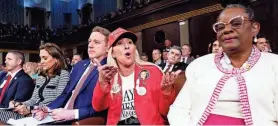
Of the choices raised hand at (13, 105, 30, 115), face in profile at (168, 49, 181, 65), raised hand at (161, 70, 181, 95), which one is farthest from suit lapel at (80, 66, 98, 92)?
face in profile at (168, 49, 181, 65)

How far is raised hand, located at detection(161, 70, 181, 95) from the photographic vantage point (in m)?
2.04

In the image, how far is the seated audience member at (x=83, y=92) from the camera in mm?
2611

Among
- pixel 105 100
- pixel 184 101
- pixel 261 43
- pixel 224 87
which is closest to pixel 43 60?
pixel 105 100

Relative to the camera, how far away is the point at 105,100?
2.39 metres

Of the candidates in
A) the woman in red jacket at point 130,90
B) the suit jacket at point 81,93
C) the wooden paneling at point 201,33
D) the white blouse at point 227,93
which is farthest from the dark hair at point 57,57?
the wooden paneling at point 201,33

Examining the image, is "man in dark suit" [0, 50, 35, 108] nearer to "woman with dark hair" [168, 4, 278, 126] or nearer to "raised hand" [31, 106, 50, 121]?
"raised hand" [31, 106, 50, 121]

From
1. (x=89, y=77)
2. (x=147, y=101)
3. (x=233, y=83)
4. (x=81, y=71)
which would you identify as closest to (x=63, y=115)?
(x=89, y=77)

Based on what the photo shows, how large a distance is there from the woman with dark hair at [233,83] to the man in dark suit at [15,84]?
2110mm

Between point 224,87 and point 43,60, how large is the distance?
2.02 m

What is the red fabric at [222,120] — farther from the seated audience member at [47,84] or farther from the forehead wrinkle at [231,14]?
the seated audience member at [47,84]

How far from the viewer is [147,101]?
7.48 ft

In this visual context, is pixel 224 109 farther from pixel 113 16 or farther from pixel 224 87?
pixel 113 16

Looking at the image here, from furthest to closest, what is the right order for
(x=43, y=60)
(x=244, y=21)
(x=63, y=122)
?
1. (x=43, y=60)
2. (x=63, y=122)
3. (x=244, y=21)

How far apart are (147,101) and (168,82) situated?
0.94 ft
